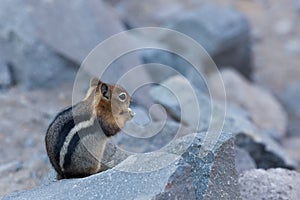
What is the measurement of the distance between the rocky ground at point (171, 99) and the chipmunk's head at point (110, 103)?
32 cm

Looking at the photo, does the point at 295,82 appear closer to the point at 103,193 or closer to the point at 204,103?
the point at 204,103

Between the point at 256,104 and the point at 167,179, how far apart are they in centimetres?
444

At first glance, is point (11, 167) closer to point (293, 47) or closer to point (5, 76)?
point (5, 76)

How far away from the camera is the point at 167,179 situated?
2674mm

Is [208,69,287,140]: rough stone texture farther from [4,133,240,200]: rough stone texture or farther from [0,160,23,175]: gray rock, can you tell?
[4,133,240,200]: rough stone texture

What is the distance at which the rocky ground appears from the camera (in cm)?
288

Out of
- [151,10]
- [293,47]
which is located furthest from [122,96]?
[151,10]

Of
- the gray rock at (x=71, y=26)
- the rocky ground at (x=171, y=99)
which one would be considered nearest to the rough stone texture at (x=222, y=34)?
the rocky ground at (x=171, y=99)

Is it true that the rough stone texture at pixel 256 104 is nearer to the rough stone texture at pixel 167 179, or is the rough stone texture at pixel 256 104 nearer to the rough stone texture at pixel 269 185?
the rough stone texture at pixel 269 185

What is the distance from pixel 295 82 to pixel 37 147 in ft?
13.8

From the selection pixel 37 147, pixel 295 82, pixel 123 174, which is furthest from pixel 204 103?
pixel 295 82

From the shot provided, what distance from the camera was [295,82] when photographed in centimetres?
829

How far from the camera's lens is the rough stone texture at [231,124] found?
15.9ft

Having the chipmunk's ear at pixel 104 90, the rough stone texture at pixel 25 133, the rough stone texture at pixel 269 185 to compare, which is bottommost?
the rough stone texture at pixel 25 133
